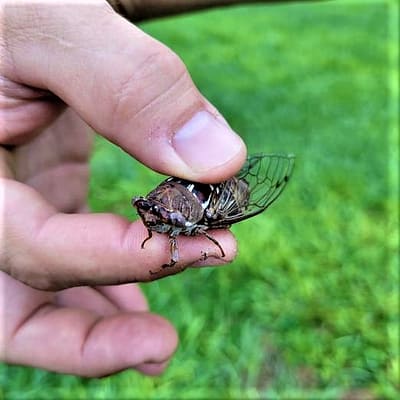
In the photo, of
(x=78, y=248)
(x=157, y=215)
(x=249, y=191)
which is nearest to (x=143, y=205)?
(x=157, y=215)

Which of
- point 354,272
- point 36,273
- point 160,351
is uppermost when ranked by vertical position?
point 36,273

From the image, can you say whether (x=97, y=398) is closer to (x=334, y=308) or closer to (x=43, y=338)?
(x=43, y=338)

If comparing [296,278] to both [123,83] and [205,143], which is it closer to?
[205,143]

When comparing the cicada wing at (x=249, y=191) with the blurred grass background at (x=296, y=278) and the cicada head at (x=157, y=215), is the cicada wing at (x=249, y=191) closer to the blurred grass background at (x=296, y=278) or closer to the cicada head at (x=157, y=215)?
the cicada head at (x=157, y=215)

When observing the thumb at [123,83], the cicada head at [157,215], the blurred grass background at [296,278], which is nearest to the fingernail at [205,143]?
the thumb at [123,83]

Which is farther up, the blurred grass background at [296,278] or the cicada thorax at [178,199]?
the cicada thorax at [178,199]

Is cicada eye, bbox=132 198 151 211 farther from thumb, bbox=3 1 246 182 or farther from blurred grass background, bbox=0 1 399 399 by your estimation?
blurred grass background, bbox=0 1 399 399

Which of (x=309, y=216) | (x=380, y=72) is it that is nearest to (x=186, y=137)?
(x=309, y=216)
